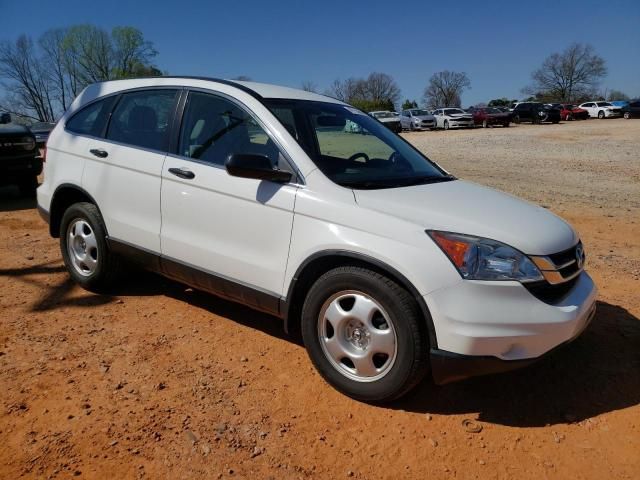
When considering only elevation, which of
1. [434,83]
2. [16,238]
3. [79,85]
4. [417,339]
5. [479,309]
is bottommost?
[16,238]

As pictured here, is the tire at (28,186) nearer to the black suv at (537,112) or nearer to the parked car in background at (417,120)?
the parked car in background at (417,120)

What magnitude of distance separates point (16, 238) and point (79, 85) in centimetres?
→ 7091

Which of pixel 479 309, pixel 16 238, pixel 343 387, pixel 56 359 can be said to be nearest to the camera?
pixel 479 309

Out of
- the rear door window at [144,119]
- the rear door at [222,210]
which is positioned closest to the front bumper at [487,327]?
the rear door at [222,210]

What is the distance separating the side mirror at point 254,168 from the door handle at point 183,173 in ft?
1.81

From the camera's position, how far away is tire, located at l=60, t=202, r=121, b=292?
4176 millimetres

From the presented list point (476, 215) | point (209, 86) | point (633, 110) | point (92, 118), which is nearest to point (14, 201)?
point (92, 118)

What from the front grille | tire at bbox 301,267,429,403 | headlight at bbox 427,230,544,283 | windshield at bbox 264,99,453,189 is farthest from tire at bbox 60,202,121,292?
the front grille

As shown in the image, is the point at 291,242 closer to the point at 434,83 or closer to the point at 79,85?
the point at 79,85

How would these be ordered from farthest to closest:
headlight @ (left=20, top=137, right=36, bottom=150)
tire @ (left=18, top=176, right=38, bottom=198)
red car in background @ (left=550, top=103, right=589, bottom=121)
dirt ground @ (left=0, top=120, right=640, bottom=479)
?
red car in background @ (left=550, top=103, right=589, bottom=121), tire @ (left=18, top=176, right=38, bottom=198), headlight @ (left=20, top=137, right=36, bottom=150), dirt ground @ (left=0, top=120, right=640, bottom=479)

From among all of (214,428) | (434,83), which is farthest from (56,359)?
(434,83)

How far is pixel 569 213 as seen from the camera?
752cm

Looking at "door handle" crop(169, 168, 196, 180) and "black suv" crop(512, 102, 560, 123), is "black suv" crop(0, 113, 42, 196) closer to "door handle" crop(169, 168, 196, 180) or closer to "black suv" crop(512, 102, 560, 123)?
"door handle" crop(169, 168, 196, 180)

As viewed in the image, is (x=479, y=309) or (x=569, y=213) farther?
(x=569, y=213)
